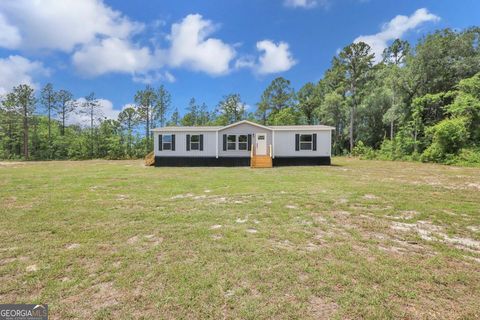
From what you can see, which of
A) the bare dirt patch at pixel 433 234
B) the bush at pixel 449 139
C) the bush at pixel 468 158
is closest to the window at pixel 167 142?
the bare dirt patch at pixel 433 234

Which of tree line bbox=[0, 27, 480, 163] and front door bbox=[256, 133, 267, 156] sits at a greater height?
tree line bbox=[0, 27, 480, 163]

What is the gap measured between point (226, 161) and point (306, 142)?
544 centimetres

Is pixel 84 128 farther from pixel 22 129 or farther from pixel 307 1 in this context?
pixel 307 1

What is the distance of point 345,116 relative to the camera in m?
28.7

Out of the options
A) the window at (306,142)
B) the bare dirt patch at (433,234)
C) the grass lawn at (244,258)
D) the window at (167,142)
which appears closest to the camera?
the grass lawn at (244,258)

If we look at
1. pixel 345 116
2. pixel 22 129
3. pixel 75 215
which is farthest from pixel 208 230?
pixel 22 129

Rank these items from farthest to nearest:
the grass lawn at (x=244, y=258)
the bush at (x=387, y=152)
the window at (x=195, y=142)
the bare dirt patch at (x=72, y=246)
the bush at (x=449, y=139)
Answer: the bush at (x=387, y=152) → the window at (x=195, y=142) → the bush at (x=449, y=139) → the bare dirt patch at (x=72, y=246) → the grass lawn at (x=244, y=258)

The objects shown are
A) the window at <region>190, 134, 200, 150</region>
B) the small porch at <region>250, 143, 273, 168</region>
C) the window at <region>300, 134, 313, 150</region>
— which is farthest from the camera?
the window at <region>190, 134, 200, 150</region>

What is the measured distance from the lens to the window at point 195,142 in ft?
53.5

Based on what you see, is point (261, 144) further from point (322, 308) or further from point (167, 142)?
point (322, 308)

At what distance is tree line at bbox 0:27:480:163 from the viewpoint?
17.4 meters

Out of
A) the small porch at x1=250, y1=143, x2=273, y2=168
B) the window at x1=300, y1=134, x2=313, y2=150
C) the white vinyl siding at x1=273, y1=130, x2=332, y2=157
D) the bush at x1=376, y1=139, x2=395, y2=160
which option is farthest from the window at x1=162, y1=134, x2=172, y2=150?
the bush at x1=376, y1=139, x2=395, y2=160

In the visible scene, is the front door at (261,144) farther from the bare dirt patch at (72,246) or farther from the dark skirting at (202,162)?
the bare dirt patch at (72,246)

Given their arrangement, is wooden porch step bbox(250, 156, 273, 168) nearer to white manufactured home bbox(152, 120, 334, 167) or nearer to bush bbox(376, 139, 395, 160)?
white manufactured home bbox(152, 120, 334, 167)
